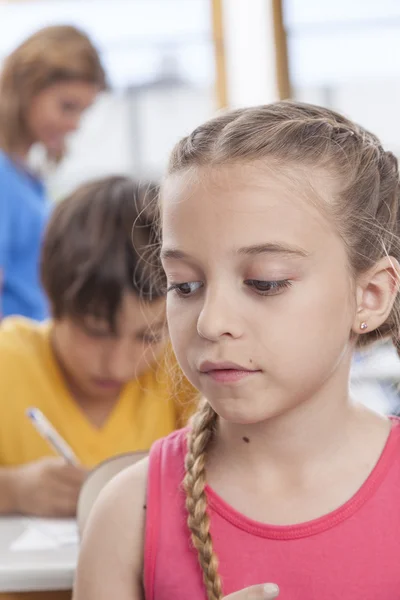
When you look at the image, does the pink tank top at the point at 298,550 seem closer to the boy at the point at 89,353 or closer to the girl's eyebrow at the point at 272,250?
the girl's eyebrow at the point at 272,250

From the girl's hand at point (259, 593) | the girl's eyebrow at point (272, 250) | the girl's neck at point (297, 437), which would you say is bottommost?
the girl's hand at point (259, 593)

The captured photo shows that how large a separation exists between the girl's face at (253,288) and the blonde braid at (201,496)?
11 cm

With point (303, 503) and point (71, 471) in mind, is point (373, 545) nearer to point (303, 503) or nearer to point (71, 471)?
point (303, 503)

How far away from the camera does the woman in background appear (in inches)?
73.6

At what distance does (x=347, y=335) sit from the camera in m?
0.77

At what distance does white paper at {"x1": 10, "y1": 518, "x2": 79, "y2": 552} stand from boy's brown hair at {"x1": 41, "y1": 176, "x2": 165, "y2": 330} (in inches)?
11.8

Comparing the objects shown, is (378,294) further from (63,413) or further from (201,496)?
(63,413)

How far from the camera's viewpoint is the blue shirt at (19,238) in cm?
191

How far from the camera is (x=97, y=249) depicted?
4.12 feet

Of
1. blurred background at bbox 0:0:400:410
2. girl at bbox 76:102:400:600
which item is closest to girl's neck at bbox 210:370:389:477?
girl at bbox 76:102:400:600

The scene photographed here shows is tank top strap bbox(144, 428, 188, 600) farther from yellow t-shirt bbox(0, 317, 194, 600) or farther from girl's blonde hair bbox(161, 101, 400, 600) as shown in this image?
yellow t-shirt bbox(0, 317, 194, 600)

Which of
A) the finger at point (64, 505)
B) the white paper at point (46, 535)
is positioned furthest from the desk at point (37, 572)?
the finger at point (64, 505)

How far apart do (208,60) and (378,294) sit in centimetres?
216

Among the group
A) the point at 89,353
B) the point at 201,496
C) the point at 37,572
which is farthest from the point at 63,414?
the point at 201,496
